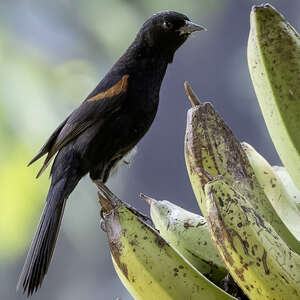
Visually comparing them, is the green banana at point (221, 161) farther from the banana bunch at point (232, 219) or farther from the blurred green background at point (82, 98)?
the blurred green background at point (82, 98)

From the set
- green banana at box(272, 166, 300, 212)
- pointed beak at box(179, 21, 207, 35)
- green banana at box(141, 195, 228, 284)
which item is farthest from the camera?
pointed beak at box(179, 21, 207, 35)

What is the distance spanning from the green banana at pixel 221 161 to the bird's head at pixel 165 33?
2.40 ft

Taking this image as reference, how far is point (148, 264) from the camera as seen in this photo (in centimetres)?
90

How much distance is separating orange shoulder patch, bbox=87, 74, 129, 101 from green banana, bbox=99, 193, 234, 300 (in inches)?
28.4

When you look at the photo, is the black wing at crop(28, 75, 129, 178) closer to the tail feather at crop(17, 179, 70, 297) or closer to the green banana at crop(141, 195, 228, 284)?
the tail feather at crop(17, 179, 70, 297)

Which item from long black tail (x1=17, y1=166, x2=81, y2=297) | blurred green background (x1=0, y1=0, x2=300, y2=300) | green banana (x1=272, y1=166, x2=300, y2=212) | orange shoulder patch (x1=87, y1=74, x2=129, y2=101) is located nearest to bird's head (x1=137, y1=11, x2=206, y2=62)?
orange shoulder patch (x1=87, y1=74, x2=129, y2=101)

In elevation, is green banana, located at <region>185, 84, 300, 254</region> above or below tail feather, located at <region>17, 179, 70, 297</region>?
below

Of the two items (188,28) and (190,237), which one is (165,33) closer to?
(188,28)

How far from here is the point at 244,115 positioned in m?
2.56

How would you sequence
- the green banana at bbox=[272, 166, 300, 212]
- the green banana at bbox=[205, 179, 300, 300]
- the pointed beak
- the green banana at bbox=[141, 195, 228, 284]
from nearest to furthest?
the green banana at bbox=[205, 179, 300, 300] → the green banana at bbox=[141, 195, 228, 284] → the green banana at bbox=[272, 166, 300, 212] → the pointed beak

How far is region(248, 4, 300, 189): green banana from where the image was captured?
950mm

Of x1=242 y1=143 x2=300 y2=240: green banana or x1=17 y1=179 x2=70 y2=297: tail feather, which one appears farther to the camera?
x1=17 y1=179 x2=70 y2=297: tail feather

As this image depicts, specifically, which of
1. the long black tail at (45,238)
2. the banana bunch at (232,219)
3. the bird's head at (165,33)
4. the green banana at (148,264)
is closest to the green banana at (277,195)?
the banana bunch at (232,219)

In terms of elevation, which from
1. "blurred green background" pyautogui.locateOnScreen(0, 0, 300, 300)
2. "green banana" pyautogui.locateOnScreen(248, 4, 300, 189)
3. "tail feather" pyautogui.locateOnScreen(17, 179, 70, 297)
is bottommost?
"green banana" pyautogui.locateOnScreen(248, 4, 300, 189)
